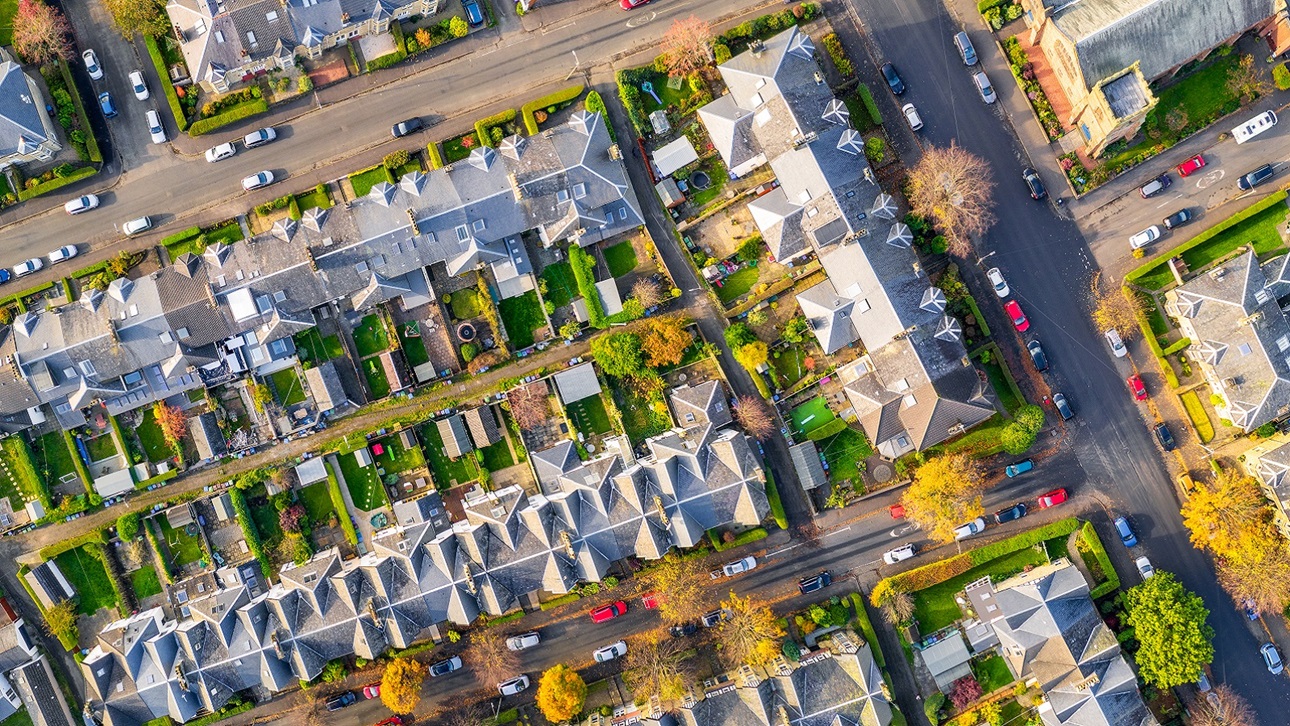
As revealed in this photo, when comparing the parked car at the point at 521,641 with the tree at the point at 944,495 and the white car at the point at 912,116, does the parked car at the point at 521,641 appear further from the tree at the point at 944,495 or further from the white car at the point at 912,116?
the white car at the point at 912,116

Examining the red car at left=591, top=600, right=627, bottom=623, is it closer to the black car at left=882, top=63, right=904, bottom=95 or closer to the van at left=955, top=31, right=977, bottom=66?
the black car at left=882, top=63, right=904, bottom=95

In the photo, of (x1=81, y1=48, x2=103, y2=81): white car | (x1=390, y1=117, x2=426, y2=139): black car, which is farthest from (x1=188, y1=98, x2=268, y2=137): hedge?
(x1=390, y1=117, x2=426, y2=139): black car

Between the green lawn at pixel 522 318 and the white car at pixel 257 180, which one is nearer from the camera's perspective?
the white car at pixel 257 180

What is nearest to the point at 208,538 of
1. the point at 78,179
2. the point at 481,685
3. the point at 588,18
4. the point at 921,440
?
the point at 481,685

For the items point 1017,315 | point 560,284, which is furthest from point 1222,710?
point 560,284

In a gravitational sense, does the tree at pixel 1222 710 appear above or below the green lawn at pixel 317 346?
below

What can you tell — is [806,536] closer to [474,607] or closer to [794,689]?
[794,689]

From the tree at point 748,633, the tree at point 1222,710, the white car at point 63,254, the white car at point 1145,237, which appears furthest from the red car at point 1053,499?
the white car at point 63,254
